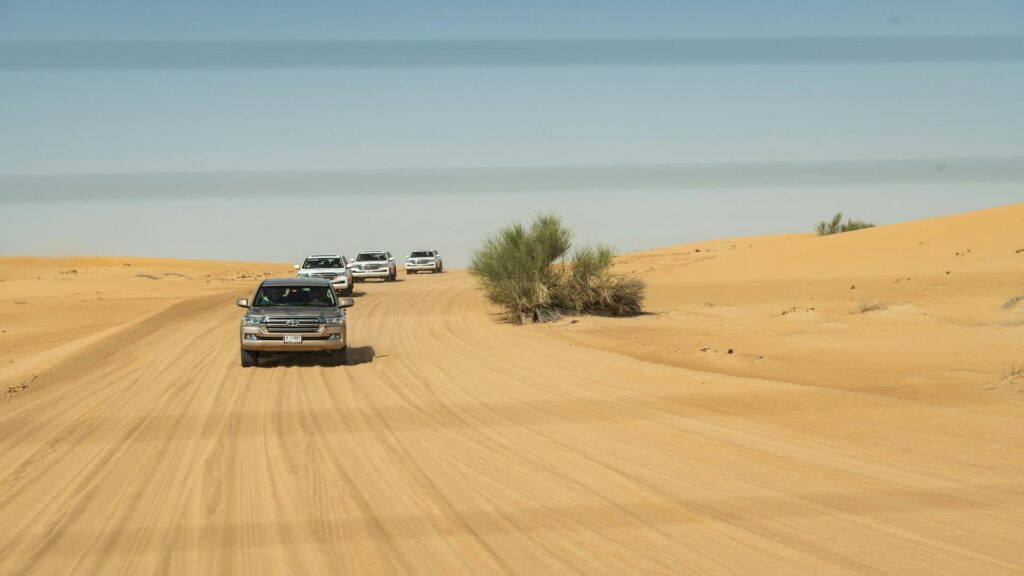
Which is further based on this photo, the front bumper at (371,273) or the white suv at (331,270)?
the front bumper at (371,273)

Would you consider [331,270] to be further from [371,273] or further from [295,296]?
[295,296]

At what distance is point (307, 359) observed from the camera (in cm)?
2217

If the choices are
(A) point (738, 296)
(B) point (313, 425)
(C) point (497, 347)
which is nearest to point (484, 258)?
(C) point (497, 347)

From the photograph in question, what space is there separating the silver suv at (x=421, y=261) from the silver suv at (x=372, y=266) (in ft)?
37.7

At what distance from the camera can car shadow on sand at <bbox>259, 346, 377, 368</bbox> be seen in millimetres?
21109

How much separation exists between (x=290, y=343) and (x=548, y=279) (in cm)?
1286

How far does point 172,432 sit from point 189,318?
21.4 meters

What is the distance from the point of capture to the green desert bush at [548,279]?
3092cm

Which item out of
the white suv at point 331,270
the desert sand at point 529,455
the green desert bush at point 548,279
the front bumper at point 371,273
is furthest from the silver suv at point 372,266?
the desert sand at point 529,455

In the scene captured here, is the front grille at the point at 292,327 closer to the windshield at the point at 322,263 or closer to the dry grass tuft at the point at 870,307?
the dry grass tuft at the point at 870,307

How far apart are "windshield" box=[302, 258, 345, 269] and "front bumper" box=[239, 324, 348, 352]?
23033 millimetres

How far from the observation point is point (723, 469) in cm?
970

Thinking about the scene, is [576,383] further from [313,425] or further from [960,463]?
[960,463]

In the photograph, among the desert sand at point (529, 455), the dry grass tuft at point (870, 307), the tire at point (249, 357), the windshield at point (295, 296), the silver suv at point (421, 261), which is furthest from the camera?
the silver suv at point (421, 261)
